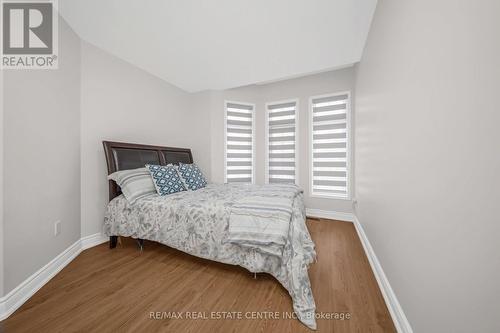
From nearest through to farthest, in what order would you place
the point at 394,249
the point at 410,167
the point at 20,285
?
the point at 410,167
the point at 394,249
the point at 20,285

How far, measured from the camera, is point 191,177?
8.91ft

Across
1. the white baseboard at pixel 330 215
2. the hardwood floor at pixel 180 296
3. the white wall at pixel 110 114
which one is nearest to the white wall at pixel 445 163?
the hardwood floor at pixel 180 296

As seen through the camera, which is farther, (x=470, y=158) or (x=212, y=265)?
(x=212, y=265)

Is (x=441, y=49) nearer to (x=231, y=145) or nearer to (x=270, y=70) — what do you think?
(x=270, y=70)

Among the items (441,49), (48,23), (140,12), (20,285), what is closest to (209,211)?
(20,285)

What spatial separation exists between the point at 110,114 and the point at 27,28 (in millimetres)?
1028

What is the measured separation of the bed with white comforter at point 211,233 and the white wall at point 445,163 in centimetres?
61

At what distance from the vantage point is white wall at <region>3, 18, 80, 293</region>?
1307 mm

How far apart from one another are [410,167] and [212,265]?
1897 mm

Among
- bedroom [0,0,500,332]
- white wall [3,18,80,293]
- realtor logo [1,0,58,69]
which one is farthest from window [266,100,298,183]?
realtor logo [1,0,58,69]

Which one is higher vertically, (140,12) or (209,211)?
(140,12)

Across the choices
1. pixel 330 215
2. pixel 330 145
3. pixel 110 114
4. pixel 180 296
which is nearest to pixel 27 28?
pixel 110 114

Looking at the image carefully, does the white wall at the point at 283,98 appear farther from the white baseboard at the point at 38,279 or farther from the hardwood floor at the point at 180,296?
the white baseboard at the point at 38,279

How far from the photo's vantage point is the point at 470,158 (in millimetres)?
581
